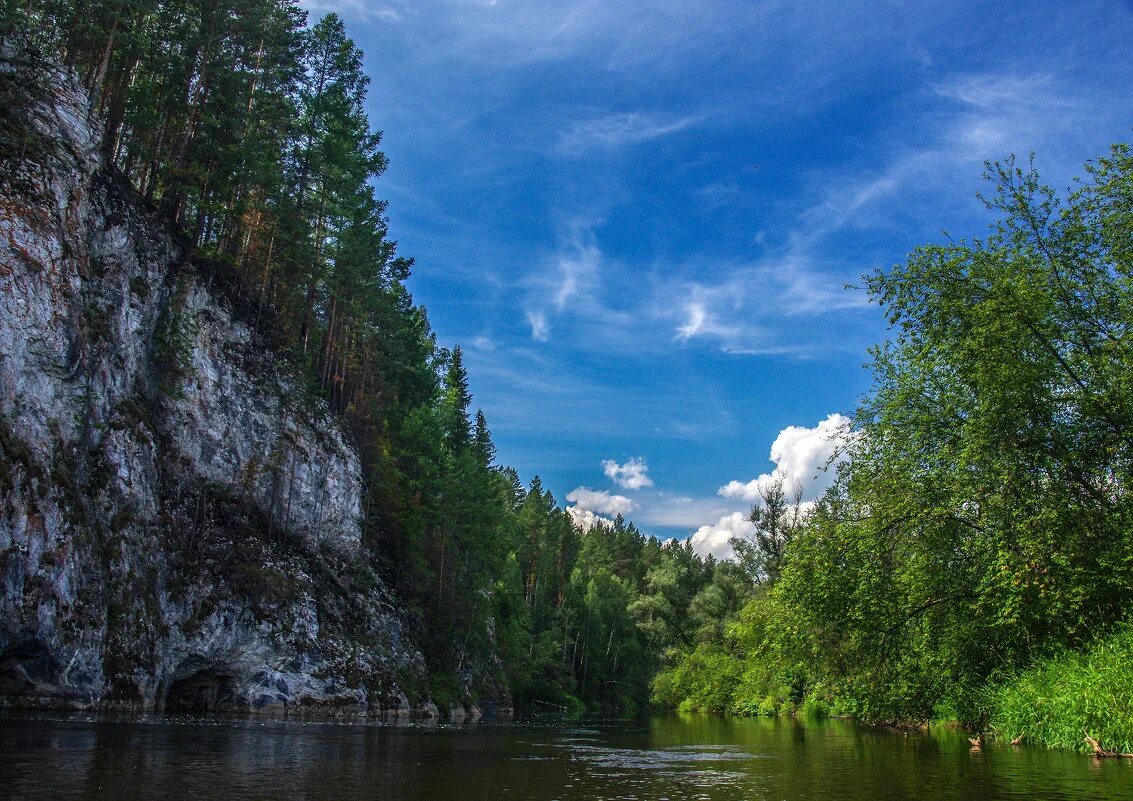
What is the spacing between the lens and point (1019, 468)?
21.1 m

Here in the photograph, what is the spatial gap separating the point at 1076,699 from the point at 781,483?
47.1m

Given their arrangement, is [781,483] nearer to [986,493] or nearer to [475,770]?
[986,493]

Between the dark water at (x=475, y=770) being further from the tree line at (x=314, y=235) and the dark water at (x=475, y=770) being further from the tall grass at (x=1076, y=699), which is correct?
the tree line at (x=314, y=235)

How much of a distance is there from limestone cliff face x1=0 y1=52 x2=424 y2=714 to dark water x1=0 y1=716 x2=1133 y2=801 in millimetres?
7344

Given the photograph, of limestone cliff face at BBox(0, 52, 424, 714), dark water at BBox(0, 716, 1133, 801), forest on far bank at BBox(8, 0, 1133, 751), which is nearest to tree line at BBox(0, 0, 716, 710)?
forest on far bank at BBox(8, 0, 1133, 751)

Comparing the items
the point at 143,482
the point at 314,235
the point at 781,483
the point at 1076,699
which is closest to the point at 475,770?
the point at 1076,699

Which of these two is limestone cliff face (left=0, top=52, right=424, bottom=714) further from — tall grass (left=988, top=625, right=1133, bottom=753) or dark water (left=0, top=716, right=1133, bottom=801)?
tall grass (left=988, top=625, right=1133, bottom=753)

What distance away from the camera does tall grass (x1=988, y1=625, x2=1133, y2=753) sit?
17.1 m

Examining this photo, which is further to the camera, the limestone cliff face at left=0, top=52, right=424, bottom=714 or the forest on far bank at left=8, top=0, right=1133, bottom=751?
the limestone cliff face at left=0, top=52, right=424, bottom=714

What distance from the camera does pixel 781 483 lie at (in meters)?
65.2

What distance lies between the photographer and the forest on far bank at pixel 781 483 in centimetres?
2080

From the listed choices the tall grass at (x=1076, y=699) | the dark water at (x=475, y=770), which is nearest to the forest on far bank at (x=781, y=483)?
the tall grass at (x=1076, y=699)

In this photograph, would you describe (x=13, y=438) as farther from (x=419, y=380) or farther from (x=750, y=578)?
(x=750, y=578)

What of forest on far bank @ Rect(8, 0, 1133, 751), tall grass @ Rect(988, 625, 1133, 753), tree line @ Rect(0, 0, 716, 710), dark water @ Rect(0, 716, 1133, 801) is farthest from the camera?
tree line @ Rect(0, 0, 716, 710)
